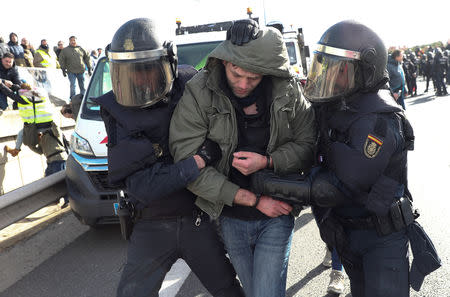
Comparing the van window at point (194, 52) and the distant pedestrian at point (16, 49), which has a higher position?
the distant pedestrian at point (16, 49)

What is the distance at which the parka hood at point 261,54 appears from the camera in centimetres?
200

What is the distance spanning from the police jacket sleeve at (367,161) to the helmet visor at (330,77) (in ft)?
0.65

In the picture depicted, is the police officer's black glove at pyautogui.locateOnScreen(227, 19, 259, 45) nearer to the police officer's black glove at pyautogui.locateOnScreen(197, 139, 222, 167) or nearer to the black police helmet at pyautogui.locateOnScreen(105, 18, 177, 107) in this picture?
the black police helmet at pyautogui.locateOnScreen(105, 18, 177, 107)

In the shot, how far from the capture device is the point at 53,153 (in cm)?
625

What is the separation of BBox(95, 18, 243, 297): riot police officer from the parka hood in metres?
0.32

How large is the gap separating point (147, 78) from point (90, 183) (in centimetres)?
248

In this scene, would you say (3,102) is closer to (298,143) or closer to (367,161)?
(298,143)

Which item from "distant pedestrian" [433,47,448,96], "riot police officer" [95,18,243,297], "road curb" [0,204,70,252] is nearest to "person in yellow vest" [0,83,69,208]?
"road curb" [0,204,70,252]

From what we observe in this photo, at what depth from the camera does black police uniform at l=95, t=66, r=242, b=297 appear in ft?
6.53

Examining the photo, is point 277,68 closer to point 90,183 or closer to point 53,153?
point 90,183

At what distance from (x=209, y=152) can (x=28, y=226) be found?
3.65 metres

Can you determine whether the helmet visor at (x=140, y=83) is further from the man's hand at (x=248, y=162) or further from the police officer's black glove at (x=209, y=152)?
the man's hand at (x=248, y=162)

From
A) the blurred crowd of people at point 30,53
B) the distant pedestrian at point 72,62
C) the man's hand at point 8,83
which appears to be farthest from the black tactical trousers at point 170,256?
the distant pedestrian at point 72,62

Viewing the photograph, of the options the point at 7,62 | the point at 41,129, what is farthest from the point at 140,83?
the point at 7,62
